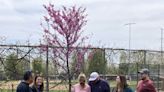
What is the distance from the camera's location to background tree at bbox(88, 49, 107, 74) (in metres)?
18.4

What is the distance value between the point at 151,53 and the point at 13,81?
7.04 m

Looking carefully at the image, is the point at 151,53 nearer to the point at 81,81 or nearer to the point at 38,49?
the point at 38,49

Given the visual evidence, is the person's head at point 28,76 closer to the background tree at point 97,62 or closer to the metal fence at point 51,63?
the metal fence at point 51,63

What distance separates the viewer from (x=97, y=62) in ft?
61.8

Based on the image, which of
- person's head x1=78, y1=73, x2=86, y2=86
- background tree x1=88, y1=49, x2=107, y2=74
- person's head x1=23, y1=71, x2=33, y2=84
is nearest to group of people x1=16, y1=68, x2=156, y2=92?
person's head x1=78, y1=73, x2=86, y2=86

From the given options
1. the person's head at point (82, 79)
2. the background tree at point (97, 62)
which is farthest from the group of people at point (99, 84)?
the background tree at point (97, 62)

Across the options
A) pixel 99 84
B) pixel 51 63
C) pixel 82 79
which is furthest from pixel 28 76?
pixel 51 63

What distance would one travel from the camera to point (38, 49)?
54.8 ft

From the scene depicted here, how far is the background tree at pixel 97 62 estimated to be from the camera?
18.4 meters

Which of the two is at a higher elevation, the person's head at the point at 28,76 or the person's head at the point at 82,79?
the person's head at the point at 28,76

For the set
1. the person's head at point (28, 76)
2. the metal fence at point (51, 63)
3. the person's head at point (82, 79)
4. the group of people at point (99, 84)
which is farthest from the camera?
the metal fence at point (51, 63)

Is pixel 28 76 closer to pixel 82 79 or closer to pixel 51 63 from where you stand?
pixel 82 79

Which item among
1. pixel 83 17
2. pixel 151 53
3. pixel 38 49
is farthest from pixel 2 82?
pixel 151 53

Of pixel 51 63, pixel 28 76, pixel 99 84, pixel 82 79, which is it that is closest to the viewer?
pixel 28 76
